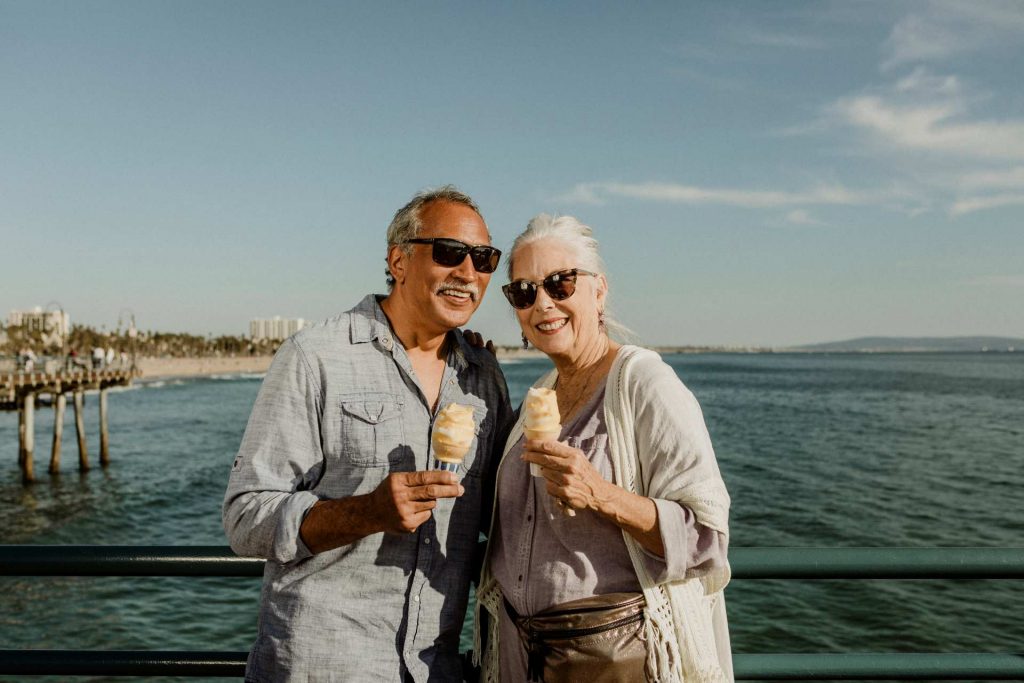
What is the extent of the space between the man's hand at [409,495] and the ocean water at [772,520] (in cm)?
1298

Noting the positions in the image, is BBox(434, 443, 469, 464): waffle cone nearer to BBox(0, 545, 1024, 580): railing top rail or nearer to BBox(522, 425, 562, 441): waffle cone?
BBox(522, 425, 562, 441): waffle cone

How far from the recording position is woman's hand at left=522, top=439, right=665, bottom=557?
2.39 metres

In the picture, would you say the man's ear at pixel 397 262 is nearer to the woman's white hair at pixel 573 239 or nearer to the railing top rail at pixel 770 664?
the woman's white hair at pixel 573 239

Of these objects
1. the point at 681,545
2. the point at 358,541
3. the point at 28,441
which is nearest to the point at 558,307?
the point at 681,545

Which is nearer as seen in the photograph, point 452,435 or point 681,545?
point 681,545

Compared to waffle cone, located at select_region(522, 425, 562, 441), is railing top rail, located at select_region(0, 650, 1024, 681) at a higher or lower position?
lower

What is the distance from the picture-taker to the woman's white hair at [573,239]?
10.3 feet

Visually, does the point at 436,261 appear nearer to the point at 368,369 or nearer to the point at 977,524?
the point at 368,369

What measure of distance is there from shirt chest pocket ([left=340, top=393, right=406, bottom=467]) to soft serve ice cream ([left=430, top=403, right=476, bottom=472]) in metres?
0.20

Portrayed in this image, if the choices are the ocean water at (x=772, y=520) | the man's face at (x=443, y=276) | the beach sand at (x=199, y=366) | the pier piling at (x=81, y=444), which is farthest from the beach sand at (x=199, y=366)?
the man's face at (x=443, y=276)

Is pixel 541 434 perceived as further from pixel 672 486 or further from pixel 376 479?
pixel 376 479

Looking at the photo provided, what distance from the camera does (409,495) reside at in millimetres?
2359

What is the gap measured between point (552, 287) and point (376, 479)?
1038 mm

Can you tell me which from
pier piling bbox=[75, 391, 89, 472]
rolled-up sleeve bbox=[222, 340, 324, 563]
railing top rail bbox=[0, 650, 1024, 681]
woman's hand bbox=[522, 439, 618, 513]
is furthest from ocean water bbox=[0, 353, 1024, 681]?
rolled-up sleeve bbox=[222, 340, 324, 563]
